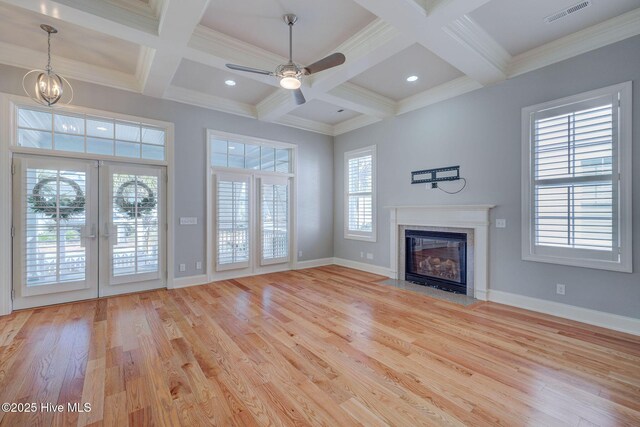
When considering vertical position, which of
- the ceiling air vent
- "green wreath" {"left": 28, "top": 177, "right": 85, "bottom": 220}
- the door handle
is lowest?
the door handle

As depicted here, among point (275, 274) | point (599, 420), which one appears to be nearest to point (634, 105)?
point (599, 420)

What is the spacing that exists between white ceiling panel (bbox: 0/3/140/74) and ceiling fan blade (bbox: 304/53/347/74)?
2384mm

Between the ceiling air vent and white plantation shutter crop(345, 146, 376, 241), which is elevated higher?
the ceiling air vent

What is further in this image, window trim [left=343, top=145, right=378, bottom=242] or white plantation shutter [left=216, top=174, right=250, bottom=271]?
window trim [left=343, top=145, right=378, bottom=242]

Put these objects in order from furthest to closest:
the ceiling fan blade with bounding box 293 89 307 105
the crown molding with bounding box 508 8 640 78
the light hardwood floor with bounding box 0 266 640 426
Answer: the ceiling fan blade with bounding box 293 89 307 105, the crown molding with bounding box 508 8 640 78, the light hardwood floor with bounding box 0 266 640 426

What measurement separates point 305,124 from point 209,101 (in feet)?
6.61

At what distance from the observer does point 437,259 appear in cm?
475

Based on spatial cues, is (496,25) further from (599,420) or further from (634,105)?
(599,420)

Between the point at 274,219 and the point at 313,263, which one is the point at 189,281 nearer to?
the point at 274,219

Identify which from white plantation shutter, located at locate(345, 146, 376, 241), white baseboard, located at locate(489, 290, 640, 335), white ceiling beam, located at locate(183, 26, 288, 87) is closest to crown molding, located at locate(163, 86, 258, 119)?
white ceiling beam, located at locate(183, 26, 288, 87)

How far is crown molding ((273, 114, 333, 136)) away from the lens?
19.0ft

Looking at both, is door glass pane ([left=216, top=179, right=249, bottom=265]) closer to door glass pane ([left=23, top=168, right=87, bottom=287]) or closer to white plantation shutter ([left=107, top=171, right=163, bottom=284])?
white plantation shutter ([left=107, top=171, right=163, bottom=284])

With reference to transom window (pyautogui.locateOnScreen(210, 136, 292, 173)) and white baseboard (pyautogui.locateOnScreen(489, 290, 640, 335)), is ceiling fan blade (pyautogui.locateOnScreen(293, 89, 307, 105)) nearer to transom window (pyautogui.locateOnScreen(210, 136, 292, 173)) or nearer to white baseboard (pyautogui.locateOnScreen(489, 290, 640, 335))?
transom window (pyautogui.locateOnScreen(210, 136, 292, 173))

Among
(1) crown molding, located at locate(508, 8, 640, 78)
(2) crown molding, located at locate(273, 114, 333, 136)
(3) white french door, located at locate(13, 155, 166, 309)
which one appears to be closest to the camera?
(1) crown molding, located at locate(508, 8, 640, 78)
